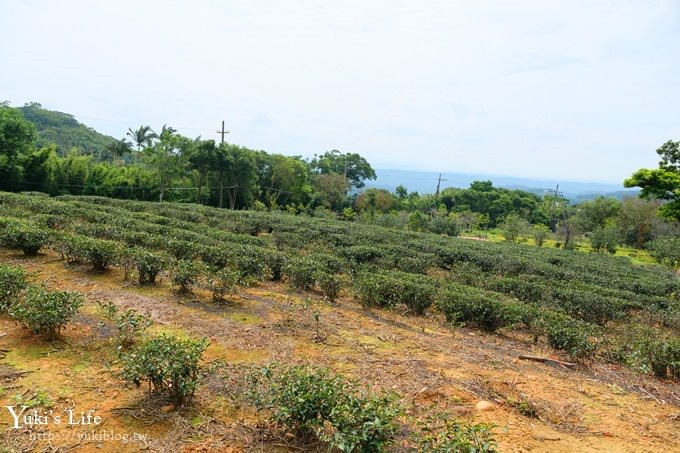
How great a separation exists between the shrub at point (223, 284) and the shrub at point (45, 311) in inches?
93.3

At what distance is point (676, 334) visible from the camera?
28.8 ft

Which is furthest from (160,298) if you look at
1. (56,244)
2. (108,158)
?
(108,158)

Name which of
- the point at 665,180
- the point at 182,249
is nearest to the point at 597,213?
the point at 665,180

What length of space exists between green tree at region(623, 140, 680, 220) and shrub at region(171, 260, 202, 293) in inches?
858

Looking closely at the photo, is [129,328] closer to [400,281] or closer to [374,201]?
[400,281]

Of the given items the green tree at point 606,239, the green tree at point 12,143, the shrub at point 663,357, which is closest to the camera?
the shrub at point 663,357

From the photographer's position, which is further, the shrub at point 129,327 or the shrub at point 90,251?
the shrub at point 90,251

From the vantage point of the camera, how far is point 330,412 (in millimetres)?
3207

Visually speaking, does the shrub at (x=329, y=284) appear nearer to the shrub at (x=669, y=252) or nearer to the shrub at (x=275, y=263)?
the shrub at (x=275, y=263)

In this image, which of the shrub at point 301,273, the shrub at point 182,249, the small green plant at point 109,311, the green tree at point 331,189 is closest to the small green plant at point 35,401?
the small green plant at point 109,311

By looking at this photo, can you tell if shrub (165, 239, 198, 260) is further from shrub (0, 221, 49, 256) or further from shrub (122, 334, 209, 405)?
shrub (122, 334, 209, 405)

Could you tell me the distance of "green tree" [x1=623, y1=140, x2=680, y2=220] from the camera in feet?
64.5

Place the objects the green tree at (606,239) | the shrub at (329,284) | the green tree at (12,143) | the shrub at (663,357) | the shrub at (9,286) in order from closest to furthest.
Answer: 1. the shrub at (9,286)
2. the shrub at (663,357)
3. the shrub at (329,284)
4. the green tree at (12,143)
5. the green tree at (606,239)

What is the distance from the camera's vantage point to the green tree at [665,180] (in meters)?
19.7
